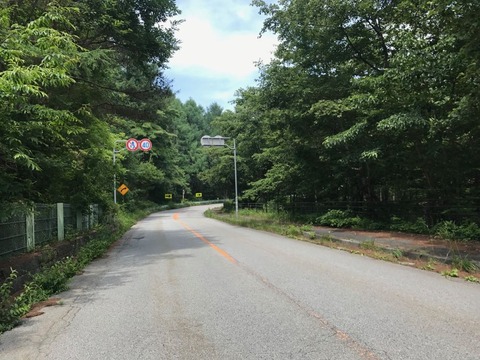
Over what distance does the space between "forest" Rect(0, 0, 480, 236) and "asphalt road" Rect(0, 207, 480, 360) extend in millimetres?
2818

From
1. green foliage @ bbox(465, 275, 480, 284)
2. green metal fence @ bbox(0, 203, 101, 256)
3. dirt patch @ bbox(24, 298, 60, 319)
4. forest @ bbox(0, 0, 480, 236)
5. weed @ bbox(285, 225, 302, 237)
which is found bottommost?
weed @ bbox(285, 225, 302, 237)

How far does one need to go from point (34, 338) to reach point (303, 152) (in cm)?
1941

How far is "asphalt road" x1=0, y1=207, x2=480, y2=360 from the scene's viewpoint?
4566 millimetres

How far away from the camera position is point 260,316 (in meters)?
5.78

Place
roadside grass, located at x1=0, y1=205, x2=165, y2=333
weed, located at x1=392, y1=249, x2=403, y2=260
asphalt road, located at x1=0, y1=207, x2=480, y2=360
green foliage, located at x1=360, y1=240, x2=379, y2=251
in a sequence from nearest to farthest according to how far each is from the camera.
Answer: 1. asphalt road, located at x1=0, y1=207, x2=480, y2=360
2. roadside grass, located at x1=0, y1=205, x2=165, y2=333
3. weed, located at x1=392, y1=249, x2=403, y2=260
4. green foliage, located at x1=360, y1=240, x2=379, y2=251

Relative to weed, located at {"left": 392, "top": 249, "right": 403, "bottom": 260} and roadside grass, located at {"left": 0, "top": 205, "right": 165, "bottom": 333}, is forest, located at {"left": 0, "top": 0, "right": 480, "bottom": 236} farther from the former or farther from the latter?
weed, located at {"left": 392, "top": 249, "right": 403, "bottom": 260}

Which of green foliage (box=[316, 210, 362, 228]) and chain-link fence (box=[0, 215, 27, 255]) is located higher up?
chain-link fence (box=[0, 215, 27, 255])

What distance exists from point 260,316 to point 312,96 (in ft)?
47.6

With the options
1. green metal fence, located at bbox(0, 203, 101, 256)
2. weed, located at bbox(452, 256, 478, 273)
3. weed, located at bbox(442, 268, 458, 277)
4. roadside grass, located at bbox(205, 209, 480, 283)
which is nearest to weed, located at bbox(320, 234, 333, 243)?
roadside grass, located at bbox(205, 209, 480, 283)

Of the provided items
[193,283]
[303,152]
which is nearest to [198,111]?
[303,152]

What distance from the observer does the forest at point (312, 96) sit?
8.66 m

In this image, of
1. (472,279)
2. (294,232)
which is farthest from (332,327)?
(294,232)

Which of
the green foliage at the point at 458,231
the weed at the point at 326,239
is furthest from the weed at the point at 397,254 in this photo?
the weed at the point at 326,239

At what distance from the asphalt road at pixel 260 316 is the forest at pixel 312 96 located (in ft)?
9.24
